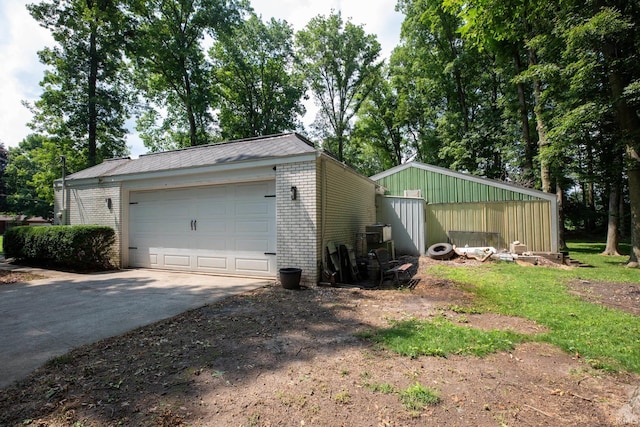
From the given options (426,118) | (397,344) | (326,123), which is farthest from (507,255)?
(326,123)

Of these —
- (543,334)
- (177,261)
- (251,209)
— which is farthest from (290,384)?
(177,261)

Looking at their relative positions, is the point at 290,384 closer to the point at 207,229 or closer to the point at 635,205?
the point at 207,229

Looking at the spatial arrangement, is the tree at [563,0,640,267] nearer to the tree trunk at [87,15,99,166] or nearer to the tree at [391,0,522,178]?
the tree at [391,0,522,178]

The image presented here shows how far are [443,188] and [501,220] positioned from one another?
269 cm

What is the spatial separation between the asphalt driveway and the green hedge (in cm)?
58

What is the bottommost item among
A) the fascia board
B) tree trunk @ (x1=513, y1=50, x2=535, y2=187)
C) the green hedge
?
the green hedge

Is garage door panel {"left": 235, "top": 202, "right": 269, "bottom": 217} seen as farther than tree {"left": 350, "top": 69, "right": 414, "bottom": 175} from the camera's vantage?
No

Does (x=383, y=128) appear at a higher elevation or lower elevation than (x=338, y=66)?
lower

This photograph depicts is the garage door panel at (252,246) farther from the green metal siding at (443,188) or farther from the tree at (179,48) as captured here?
the tree at (179,48)

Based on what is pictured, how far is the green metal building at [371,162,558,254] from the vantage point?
11352mm

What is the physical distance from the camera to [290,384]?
2.62m

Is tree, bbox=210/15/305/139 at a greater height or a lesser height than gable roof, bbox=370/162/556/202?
greater

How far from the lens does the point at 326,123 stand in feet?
92.5

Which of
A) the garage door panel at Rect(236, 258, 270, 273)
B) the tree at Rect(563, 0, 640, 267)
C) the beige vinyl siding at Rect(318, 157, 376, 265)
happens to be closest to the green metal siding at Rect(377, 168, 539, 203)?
the tree at Rect(563, 0, 640, 267)
